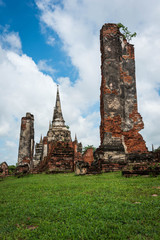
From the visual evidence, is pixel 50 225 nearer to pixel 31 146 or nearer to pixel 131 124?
pixel 131 124

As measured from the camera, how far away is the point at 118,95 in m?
8.85

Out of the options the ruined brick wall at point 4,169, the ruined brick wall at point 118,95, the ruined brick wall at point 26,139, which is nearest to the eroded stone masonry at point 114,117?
the ruined brick wall at point 118,95

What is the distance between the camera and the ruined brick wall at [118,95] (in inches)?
335

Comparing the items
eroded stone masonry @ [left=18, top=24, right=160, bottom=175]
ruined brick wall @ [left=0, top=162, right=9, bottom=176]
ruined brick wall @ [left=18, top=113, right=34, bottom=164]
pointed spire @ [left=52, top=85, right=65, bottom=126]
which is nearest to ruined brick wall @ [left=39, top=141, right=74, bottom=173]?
eroded stone masonry @ [left=18, top=24, right=160, bottom=175]

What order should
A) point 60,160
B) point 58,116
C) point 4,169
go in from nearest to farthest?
point 60,160 < point 4,169 < point 58,116

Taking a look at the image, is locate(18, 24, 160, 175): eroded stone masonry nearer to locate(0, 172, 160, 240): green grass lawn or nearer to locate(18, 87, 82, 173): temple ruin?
locate(18, 87, 82, 173): temple ruin

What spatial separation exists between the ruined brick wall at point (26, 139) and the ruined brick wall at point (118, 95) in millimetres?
9766

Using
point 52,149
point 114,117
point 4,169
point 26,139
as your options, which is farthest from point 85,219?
point 26,139

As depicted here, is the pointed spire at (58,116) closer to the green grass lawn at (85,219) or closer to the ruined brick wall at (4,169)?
the ruined brick wall at (4,169)

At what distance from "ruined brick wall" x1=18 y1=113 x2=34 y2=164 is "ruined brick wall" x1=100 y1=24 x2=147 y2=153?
32.0 ft

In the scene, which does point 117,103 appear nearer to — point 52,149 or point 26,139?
point 52,149

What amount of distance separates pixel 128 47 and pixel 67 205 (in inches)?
346

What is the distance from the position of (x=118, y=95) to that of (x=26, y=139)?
10.6 m

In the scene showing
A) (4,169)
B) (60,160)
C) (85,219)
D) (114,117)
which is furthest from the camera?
(4,169)
